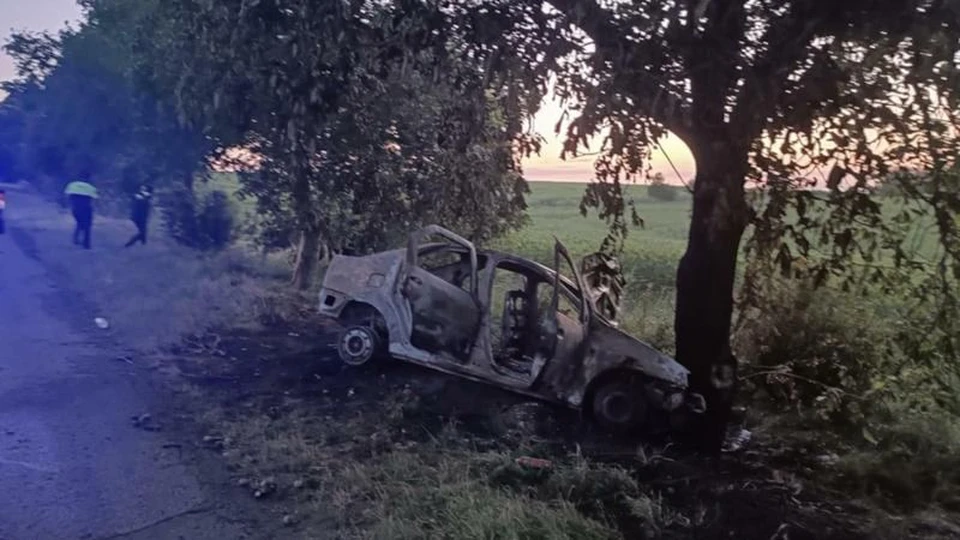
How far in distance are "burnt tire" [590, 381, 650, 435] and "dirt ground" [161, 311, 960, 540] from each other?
7.6 inches

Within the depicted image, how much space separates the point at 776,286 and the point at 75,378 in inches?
282

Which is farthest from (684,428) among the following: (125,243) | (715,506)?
(125,243)

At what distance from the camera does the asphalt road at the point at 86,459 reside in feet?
18.6

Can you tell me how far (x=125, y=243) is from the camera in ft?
71.9

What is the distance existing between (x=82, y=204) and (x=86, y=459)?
14.0m

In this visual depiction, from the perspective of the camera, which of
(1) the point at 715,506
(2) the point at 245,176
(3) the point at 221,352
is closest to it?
(1) the point at 715,506

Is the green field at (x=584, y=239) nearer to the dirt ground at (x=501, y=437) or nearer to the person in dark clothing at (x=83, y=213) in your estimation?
the dirt ground at (x=501, y=437)

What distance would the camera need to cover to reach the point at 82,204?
1939 cm

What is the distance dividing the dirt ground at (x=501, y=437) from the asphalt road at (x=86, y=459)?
54cm

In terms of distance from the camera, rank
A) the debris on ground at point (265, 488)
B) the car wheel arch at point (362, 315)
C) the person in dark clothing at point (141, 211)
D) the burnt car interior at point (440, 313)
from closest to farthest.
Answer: the debris on ground at point (265, 488) < the burnt car interior at point (440, 313) < the car wheel arch at point (362, 315) < the person in dark clothing at point (141, 211)

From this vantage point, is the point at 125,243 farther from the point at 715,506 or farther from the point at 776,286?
the point at 715,506

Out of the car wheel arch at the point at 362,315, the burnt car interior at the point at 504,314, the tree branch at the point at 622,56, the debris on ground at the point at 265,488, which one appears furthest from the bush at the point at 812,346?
the debris on ground at the point at 265,488

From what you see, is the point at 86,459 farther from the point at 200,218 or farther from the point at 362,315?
the point at 200,218

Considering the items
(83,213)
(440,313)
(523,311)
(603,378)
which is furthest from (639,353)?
(83,213)
